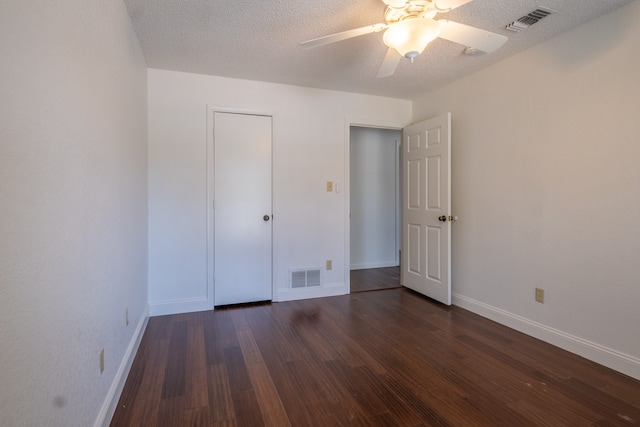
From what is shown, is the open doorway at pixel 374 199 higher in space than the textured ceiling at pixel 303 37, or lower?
lower

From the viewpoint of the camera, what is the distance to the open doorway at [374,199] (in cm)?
518

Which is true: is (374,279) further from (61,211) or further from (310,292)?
(61,211)

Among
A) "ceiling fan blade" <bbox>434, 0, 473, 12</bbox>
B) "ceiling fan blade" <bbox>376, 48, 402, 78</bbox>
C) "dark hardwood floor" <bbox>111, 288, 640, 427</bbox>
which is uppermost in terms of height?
"ceiling fan blade" <bbox>434, 0, 473, 12</bbox>

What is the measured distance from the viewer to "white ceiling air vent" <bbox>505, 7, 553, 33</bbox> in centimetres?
208

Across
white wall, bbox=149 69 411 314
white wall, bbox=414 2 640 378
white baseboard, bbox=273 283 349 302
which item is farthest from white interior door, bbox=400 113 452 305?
white baseboard, bbox=273 283 349 302

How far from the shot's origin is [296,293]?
11.6 ft

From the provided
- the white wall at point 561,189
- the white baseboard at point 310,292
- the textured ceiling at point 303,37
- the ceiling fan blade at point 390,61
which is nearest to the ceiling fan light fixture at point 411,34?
the ceiling fan blade at point 390,61

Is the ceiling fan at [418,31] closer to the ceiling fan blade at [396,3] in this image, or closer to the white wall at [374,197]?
the ceiling fan blade at [396,3]

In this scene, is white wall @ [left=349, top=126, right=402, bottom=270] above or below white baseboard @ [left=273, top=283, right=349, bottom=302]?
above

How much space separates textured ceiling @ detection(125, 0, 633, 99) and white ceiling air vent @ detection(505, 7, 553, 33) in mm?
48

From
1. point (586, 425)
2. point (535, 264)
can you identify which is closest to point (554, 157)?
point (535, 264)

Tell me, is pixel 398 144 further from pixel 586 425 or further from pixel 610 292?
pixel 586 425

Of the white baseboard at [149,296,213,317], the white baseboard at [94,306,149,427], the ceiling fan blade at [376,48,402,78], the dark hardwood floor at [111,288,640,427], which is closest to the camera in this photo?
the white baseboard at [94,306,149,427]

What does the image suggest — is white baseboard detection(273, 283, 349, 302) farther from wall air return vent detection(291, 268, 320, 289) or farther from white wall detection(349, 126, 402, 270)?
white wall detection(349, 126, 402, 270)
